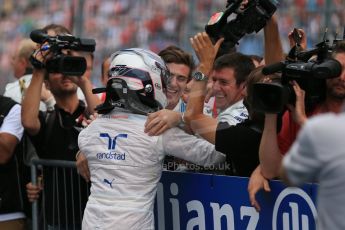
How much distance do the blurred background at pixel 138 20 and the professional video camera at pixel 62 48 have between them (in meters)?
1.68

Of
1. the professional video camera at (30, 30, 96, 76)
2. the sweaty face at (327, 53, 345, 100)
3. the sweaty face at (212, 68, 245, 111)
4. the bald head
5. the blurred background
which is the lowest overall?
the sweaty face at (327, 53, 345, 100)

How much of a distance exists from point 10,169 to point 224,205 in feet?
6.99

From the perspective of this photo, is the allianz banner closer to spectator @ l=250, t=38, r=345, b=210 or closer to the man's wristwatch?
spectator @ l=250, t=38, r=345, b=210

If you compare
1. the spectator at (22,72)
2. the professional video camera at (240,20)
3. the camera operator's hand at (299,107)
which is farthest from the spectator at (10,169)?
the camera operator's hand at (299,107)

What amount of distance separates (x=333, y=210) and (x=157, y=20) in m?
8.58

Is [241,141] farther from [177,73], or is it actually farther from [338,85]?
[177,73]

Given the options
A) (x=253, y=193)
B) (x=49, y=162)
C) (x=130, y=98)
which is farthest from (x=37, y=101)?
(x=253, y=193)

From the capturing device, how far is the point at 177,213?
189 inches

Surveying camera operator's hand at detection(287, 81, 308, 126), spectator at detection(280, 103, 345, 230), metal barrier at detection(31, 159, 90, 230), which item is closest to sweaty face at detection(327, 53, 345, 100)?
camera operator's hand at detection(287, 81, 308, 126)

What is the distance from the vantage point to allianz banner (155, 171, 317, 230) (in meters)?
4.12

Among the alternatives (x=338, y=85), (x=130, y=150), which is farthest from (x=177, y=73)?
(x=338, y=85)

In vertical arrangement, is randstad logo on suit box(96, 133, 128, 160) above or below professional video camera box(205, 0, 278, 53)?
below

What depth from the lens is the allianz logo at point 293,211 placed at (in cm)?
407

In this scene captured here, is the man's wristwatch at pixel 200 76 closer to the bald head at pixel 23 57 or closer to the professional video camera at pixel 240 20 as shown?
the professional video camera at pixel 240 20
